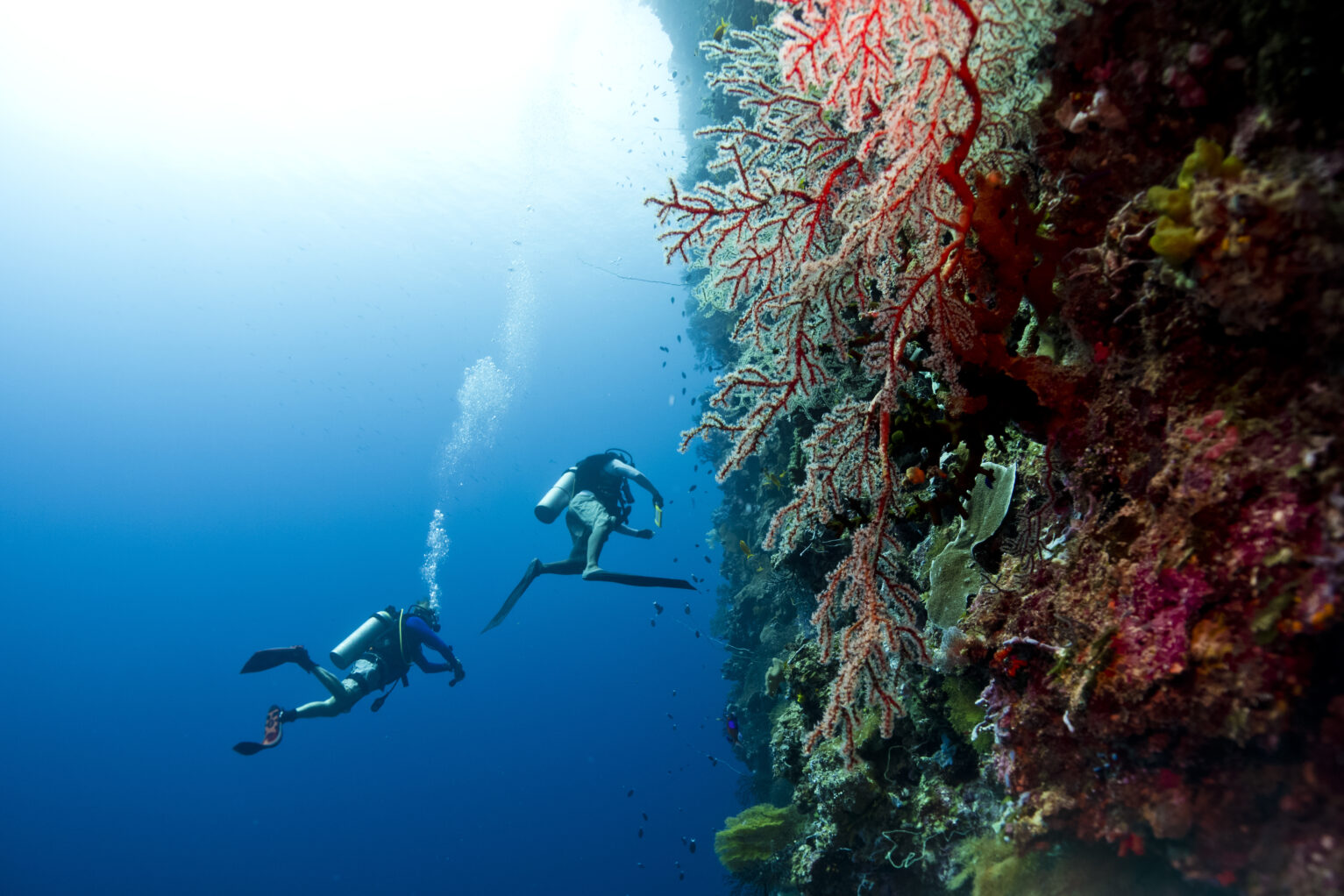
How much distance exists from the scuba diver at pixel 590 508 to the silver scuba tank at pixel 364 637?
2704 millimetres

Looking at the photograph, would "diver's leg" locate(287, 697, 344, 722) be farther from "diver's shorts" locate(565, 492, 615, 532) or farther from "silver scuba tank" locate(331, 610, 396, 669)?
"diver's shorts" locate(565, 492, 615, 532)

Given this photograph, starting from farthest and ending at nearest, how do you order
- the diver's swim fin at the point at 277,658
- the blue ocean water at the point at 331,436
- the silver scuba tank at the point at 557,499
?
the blue ocean water at the point at 331,436 < the diver's swim fin at the point at 277,658 < the silver scuba tank at the point at 557,499

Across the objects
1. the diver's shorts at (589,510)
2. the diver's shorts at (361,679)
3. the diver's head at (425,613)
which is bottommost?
the diver's shorts at (361,679)

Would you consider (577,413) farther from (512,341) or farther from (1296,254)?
(1296,254)

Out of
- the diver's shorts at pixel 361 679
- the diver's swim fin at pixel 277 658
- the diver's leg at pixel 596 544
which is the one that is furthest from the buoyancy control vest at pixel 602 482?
the diver's shorts at pixel 361 679

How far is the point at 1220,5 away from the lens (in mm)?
1611

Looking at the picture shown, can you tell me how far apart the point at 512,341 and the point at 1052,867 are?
88964 millimetres

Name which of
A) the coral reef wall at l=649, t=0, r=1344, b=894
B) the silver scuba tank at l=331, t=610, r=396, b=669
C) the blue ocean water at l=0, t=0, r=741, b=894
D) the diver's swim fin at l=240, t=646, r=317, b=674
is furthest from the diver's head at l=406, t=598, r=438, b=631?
the coral reef wall at l=649, t=0, r=1344, b=894

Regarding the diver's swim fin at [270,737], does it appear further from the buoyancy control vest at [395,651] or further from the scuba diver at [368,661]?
the buoyancy control vest at [395,651]

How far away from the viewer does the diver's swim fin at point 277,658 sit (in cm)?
1046

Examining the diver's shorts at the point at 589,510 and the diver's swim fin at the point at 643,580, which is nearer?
the diver's swim fin at the point at 643,580

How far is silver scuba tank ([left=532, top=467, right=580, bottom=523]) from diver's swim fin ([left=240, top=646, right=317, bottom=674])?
5654mm

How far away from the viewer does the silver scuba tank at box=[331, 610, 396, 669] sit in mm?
12070

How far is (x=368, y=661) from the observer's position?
12.6m
